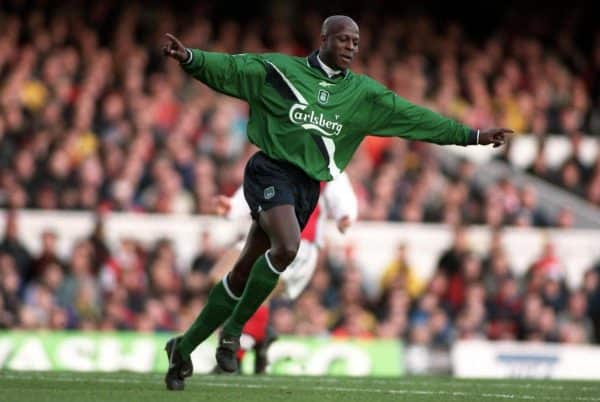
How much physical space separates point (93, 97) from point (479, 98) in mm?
6092

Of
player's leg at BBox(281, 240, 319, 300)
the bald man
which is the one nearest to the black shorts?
the bald man

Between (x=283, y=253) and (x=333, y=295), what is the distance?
28.8 ft

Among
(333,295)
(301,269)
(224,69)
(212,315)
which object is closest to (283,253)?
(212,315)

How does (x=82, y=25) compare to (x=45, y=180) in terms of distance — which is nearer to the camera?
(x=45, y=180)

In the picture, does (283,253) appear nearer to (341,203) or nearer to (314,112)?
(314,112)

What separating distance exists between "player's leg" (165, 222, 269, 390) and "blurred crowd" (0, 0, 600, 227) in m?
8.74

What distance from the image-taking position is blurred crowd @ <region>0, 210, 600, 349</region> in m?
17.1

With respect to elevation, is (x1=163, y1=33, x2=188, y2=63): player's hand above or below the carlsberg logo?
above

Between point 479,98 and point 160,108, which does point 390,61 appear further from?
point 160,108

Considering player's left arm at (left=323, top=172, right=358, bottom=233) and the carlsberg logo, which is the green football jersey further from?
player's left arm at (left=323, top=172, right=358, bottom=233)

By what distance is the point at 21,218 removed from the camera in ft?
61.0

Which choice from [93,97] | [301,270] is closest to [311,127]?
[301,270]

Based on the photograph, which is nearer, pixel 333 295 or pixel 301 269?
pixel 301 269

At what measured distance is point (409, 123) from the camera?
10281 millimetres
